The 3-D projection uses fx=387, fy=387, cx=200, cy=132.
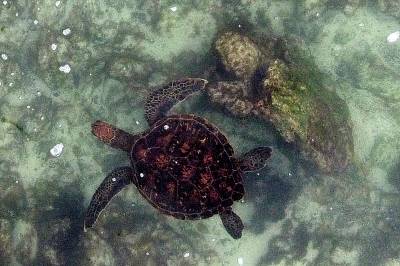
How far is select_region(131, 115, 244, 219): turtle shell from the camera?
6.20 m

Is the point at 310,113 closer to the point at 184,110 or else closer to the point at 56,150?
the point at 184,110

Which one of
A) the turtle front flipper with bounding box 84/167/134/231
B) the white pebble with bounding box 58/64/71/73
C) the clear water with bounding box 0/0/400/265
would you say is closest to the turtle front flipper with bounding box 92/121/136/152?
the turtle front flipper with bounding box 84/167/134/231

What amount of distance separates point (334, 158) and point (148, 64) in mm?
3949

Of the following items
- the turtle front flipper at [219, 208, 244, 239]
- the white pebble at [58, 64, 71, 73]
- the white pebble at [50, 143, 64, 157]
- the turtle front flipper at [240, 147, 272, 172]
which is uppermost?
the white pebble at [58, 64, 71, 73]

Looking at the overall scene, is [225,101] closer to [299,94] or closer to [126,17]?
[299,94]

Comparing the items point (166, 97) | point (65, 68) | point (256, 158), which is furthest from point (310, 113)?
point (65, 68)

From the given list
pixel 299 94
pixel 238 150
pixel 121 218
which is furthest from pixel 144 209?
pixel 299 94

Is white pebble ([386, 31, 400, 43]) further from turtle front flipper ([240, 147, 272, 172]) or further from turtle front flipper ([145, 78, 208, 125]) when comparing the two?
turtle front flipper ([145, 78, 208, 125])

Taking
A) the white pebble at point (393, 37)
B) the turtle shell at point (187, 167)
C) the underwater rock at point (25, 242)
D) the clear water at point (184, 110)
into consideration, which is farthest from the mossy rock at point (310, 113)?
the underwater rock at point (25, 242)

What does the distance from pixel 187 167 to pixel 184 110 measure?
1.65 m

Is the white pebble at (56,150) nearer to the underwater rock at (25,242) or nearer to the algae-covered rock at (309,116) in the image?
the underwater rock at (25,242)

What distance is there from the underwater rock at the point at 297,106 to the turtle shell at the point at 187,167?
2.83 feet

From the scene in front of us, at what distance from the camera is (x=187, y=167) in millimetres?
6180

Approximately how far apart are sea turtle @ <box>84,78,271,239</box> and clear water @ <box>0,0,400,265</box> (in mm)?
674
